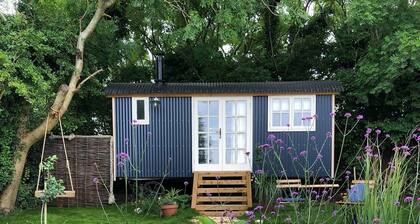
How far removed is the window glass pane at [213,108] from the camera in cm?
874

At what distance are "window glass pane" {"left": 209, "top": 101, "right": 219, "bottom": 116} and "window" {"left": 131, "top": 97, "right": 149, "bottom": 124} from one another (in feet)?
4.37

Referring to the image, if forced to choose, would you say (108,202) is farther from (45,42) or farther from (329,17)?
(329,17)

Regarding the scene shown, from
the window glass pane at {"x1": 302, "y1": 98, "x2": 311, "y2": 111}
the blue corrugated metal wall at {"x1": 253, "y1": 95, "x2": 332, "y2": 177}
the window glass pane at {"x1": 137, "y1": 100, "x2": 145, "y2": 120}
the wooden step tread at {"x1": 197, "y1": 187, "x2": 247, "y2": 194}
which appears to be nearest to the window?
the window glass pane at {"x1": 137, "y1": 100, "x2": 145, "y2": 120}

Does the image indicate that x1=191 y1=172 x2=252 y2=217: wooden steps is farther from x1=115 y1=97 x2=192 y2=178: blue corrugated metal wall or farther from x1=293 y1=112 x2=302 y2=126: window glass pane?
x1=293 y1=112 x2=302 y2=126: window glass pane

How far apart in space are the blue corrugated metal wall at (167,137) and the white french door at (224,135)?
15 cm

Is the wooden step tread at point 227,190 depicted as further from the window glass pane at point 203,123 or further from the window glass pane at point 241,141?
the window glass pane at point 203,123

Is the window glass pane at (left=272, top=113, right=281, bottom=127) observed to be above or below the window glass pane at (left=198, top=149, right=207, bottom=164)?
above

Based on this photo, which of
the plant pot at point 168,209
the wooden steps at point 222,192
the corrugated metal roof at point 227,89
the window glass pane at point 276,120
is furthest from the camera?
the window glass pane at point 276,120

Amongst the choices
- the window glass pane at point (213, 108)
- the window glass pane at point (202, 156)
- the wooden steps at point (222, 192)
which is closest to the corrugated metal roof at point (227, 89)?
the window glass pane at point (213, 108)

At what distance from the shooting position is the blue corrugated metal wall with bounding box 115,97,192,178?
870 centimetres

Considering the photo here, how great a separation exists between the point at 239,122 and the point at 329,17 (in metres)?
6.14

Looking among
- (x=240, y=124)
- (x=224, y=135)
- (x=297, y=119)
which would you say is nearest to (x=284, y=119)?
(x=297, y=119)

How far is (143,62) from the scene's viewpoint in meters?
14.2

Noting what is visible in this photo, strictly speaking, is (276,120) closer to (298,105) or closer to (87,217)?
(298,105)
